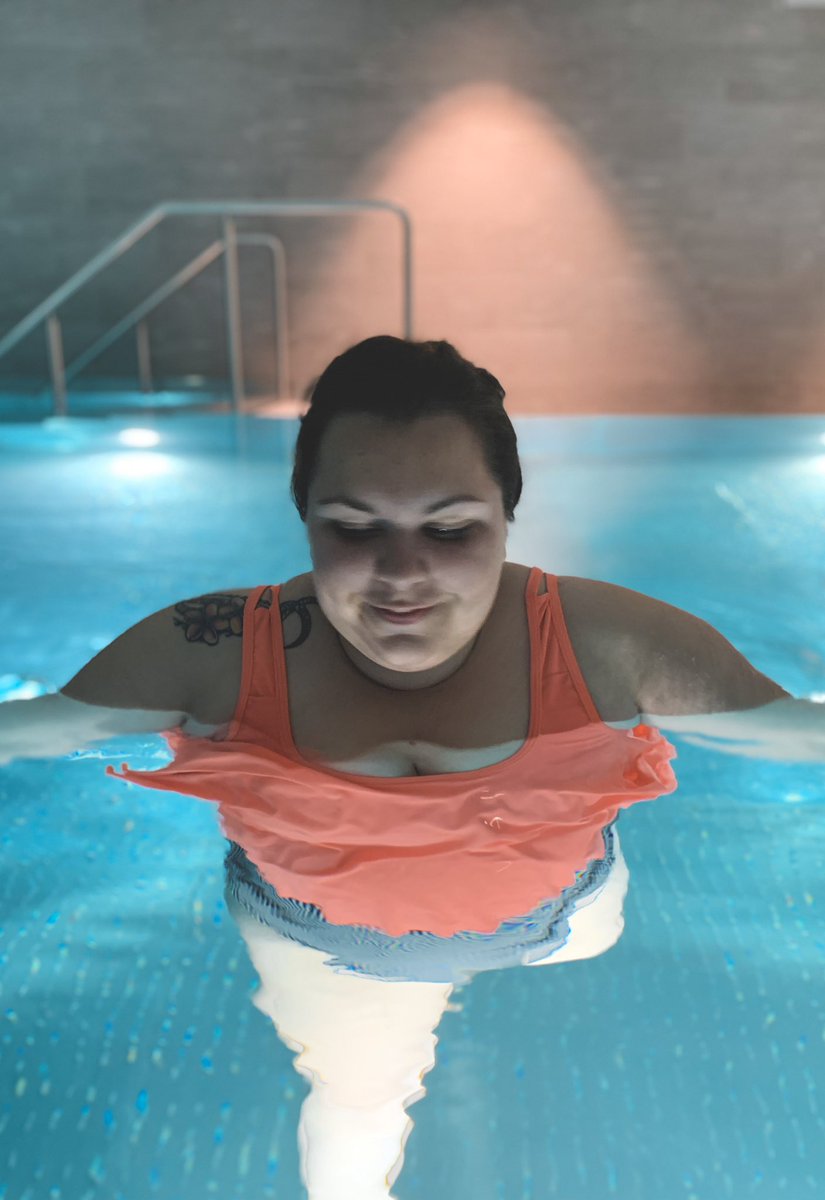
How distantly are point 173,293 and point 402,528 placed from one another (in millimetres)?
7133

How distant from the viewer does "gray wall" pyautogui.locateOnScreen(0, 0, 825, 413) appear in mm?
7340

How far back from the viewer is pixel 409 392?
1.13 meters

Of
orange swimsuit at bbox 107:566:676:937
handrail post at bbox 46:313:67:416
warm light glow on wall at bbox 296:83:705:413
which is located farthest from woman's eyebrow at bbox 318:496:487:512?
warm light glow on wall at bbox 296:83:705:413

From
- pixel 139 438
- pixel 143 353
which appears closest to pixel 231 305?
pixel 139 438

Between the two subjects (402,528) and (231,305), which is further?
(231,305)

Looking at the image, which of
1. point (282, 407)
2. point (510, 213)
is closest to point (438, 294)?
point (510, 213)

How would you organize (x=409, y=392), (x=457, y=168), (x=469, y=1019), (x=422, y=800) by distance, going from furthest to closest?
(x=457, y=168) → (x=469, y=1019) → (x=422, y=800) → (x=409, y=392)

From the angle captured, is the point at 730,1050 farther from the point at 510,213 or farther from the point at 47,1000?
the point at 510,213

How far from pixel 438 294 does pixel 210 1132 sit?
22.9 feet

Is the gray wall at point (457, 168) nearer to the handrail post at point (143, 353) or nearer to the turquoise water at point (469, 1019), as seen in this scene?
the handrail post at point (143, 353)

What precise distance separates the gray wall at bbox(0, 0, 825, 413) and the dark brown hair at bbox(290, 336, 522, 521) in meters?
6.85

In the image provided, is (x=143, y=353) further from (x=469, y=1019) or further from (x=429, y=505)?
(x=429, y=505)

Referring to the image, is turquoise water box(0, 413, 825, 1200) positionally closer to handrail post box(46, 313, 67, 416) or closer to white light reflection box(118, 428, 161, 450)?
white light reflection box(118, 428, 161, 450)

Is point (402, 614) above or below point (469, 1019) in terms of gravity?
above
